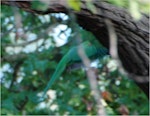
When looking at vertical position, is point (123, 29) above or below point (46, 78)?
above

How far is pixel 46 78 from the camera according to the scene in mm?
4398

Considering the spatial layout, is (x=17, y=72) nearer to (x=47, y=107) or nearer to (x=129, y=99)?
(x=47, y=107)

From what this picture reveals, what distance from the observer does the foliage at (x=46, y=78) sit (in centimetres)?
420

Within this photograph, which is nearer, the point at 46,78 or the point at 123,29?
the point at 123,29

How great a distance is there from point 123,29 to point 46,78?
72.4 inches

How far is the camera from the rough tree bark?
244 cm

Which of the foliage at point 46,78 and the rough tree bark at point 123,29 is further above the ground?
the rough tree bark at point 123,29

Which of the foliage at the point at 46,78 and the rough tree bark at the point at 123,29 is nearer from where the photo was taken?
the rough tree bark at the point at 123,29

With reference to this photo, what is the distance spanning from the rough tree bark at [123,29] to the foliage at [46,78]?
1.18m

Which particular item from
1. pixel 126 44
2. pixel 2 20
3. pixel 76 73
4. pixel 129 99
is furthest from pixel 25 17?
pixel 126 44

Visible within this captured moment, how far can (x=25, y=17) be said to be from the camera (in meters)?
4.41

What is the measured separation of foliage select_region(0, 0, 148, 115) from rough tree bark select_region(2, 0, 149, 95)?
1.18 m

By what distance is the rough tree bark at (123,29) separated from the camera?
8.00 feet

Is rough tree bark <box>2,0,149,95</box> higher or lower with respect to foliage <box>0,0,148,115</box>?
higher
